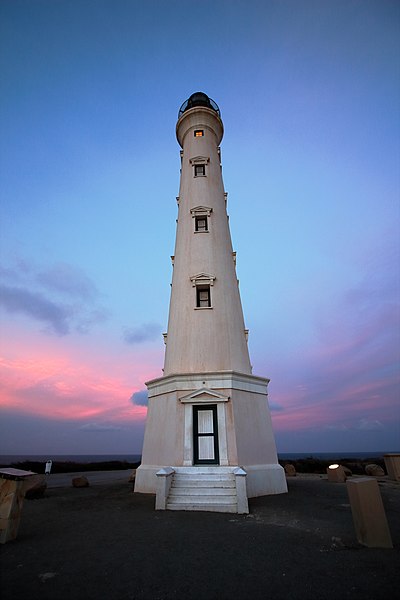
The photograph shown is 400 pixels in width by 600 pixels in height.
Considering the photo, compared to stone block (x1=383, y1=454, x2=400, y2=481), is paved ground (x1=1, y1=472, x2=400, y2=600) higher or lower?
lower

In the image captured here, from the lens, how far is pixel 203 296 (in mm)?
15914

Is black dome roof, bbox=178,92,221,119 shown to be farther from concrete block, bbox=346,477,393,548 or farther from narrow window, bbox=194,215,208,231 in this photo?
concrete block, bbox=346,477,393,548

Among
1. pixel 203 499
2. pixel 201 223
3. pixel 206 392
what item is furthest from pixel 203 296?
pixel 203 499

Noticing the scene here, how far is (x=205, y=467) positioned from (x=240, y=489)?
7.64 ft

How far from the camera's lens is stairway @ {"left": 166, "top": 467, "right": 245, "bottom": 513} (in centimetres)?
981

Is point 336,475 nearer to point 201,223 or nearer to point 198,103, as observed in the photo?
point 201,223

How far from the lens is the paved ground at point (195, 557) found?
442 centimetres

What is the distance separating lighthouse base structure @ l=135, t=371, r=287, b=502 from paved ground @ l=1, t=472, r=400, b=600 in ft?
9.89

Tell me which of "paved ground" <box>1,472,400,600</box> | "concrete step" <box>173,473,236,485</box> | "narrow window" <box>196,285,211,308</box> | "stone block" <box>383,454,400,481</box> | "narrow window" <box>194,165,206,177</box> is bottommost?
"paved ground" <box>1,472,400,600</box>

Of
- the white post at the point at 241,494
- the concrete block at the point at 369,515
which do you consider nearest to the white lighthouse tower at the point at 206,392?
the white post at the point at 241,494

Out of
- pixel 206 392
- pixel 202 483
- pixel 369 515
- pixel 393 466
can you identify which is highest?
pixel 206 392

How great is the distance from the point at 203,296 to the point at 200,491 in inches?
331

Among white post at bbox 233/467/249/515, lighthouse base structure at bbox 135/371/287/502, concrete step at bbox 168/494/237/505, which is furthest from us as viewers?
lighthouse base structure at bbox 135/371/287/502

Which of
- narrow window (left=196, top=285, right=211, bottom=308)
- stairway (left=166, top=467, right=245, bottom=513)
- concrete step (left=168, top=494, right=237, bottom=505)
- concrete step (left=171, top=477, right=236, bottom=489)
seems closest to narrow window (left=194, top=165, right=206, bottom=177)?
narrow window (left=196, top=285, right=211, bottom=308)
